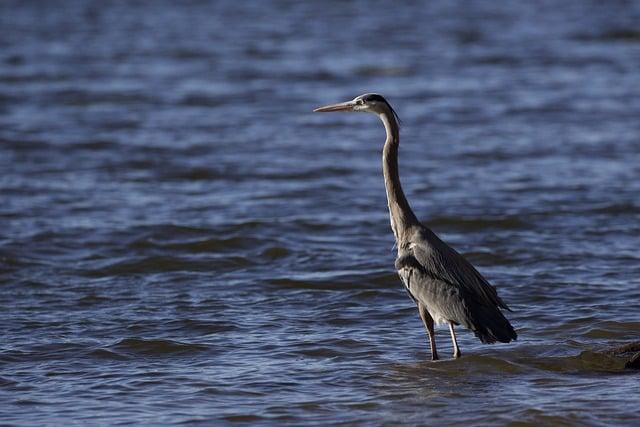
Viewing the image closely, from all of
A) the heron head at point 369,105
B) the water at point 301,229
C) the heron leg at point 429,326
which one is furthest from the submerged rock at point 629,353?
the heron head at point 369,105

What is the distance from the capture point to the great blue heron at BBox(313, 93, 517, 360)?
25.1ft

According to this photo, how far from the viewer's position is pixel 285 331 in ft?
28.2

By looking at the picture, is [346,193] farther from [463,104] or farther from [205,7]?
A: [205,7]

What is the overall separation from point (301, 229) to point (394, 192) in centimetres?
377

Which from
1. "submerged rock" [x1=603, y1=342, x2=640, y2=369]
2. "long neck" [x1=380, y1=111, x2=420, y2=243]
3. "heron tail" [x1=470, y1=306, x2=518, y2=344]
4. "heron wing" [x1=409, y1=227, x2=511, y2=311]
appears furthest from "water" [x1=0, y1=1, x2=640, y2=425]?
"long neck" [x1=380, y1=111, x2=420, y2=243]

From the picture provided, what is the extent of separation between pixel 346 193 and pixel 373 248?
7.89ft

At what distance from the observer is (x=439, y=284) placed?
783 cm

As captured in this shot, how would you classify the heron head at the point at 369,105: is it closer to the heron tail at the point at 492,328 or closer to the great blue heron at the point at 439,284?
the great blue heron at the point at 439,284

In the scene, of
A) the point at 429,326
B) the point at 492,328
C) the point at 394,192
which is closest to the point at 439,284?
the point at 429,326

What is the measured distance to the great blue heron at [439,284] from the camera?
7660mm

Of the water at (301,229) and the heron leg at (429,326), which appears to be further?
the heron leg at (429,326)

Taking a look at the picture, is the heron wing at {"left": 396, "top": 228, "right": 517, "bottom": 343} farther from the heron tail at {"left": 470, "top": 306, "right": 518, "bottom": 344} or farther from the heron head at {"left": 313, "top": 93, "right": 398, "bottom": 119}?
the heron head at {"left": 313, "top": 93, "right": 398, "bottom": 119}

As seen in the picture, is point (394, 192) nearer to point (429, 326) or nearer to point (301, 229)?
point (429, 326)

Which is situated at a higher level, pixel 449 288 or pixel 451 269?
pixel 451 269
